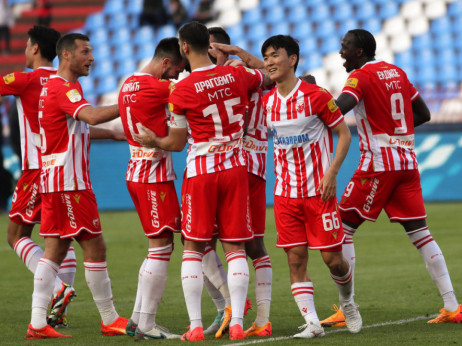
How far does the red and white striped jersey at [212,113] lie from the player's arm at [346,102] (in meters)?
0.81

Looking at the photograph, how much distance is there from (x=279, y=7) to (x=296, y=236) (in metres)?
17.3

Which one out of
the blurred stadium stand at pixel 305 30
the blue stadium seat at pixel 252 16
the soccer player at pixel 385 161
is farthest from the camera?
the blue stadium seat at pixel 252 16

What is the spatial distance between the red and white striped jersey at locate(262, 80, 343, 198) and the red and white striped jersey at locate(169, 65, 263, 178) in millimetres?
308

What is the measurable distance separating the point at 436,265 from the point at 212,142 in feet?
6.65

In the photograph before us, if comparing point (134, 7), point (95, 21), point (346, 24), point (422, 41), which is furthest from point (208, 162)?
point (95, 21)

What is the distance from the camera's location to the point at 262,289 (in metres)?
5.76

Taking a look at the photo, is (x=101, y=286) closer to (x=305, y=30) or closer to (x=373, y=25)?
(x=305, y=30)

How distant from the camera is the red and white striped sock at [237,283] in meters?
5.34

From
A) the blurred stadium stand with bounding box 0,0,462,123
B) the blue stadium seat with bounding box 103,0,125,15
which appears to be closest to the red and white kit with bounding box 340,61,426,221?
the blurred stadium stand with bounding box 0,0,462,123

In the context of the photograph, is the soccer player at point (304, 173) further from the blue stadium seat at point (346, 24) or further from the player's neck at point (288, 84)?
the blue stadium seat at point (346, 24)

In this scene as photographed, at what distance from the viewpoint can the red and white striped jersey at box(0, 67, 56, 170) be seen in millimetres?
6438

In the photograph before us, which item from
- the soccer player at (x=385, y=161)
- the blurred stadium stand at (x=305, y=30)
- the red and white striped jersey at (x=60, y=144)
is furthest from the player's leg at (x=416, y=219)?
the blurred stadium stand at (x=305, y=30)

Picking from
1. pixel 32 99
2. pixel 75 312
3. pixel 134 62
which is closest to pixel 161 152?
pixel 32 99

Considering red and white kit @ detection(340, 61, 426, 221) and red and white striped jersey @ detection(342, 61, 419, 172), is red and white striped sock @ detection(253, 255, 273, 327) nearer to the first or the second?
red and white kit @ detection(340, 61, 426, 221)
